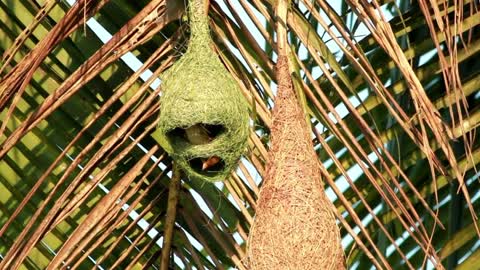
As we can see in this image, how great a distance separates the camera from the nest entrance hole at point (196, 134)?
2803mm

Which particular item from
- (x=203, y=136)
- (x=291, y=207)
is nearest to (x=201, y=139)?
(x=203, y=136)

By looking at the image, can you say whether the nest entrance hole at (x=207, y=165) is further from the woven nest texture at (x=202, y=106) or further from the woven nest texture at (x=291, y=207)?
the woven nest texture at (x=291, y=207)

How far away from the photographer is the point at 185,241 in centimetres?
335

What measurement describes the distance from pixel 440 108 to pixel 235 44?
678 mm

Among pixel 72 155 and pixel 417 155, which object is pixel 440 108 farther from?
pixel 72 155

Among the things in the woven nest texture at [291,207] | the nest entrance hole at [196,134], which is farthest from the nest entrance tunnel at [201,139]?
the woven nest texture at [291,207]

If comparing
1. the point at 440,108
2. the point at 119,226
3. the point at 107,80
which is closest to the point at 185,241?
the point at 119,226

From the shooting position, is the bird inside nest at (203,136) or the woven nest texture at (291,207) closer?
the woven nest texture at (291,207)

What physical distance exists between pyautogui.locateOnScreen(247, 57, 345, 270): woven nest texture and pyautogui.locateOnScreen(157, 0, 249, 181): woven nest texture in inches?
3.3

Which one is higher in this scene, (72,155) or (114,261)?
(72,155)

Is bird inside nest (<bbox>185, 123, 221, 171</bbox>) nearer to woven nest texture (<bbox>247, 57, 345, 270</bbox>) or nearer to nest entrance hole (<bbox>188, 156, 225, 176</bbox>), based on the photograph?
nest entrance hole (<bbox>188, 156, 225, 176</bbox>)

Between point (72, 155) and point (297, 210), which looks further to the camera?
point (72, 155)

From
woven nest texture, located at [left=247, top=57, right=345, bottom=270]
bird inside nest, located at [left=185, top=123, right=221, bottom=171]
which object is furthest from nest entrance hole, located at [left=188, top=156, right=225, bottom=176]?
woven nest texture, located at [left=247, top=57, right=345, bottom=270]

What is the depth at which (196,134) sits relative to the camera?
2803 mm
